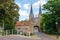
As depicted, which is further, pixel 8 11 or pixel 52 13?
pixel 52 13

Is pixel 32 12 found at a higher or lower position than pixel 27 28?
higher

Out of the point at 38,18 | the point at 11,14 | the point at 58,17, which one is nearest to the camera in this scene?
the point at 11,14

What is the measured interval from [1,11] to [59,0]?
63.7ft

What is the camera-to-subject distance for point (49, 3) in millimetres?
51156

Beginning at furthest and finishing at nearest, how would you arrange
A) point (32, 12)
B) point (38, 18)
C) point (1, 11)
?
point (38, 18)
point (32, 12)
point (1, 11)

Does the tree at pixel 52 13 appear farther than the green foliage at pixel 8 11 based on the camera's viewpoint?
Yes

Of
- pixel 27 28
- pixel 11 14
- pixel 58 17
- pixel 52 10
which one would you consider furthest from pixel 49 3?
pixel 27 28

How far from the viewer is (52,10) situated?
49125 mm

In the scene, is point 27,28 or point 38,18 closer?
point 27,28

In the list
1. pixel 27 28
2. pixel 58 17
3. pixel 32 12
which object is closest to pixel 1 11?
pixel 58 17

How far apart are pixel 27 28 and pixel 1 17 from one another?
119 ft

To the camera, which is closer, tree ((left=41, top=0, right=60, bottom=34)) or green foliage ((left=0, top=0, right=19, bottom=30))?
green foliage ((left=0, top=0, right=19, bottom=30))

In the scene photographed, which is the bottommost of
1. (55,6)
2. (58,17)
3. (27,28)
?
(27,28)

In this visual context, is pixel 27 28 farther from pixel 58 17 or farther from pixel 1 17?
pixel 1 17
